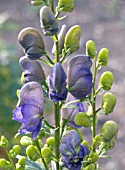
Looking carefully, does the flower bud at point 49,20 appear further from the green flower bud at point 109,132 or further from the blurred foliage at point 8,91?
the blurred foliage at point 8,91

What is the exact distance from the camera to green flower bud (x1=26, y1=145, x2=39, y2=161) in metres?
1.30

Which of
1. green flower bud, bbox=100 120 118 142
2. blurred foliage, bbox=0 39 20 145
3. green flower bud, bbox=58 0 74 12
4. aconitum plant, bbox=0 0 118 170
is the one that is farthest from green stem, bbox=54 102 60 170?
blurred foliage, bbox=0 39 20 145

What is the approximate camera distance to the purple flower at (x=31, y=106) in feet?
4.17

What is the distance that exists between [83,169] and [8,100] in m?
2.12

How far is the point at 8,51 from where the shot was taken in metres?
3.69

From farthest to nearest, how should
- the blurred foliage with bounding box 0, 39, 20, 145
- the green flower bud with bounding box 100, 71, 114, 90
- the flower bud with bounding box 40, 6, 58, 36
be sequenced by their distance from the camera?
1. the blurred foliage with bounding box 0, 39, 20, 145
2. the green flower bud with bounding box 100, 71, 114, 90
3. the flower bud with bounding box 40, 6, 58, 36

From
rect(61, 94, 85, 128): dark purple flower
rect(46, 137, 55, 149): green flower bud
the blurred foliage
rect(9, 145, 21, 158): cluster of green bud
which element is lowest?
the blurred foliage

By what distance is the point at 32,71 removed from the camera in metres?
1.30

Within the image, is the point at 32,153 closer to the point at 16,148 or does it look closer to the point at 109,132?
the point at 16,148

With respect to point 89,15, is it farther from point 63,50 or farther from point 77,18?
point 63,50

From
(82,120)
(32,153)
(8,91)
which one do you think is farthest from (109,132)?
(8,91)

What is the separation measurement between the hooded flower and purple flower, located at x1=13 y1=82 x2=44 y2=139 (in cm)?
3

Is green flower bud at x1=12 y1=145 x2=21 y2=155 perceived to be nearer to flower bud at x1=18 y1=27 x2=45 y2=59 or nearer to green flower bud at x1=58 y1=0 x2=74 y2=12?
flower bud at x1=18 y1=27 x2=45 y2=59

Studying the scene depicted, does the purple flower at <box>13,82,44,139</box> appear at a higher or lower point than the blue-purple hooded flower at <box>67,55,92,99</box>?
lower
